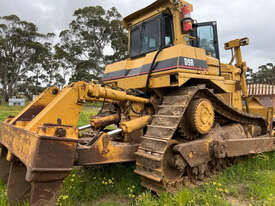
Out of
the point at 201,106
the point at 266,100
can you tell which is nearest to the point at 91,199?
the point at 201,106

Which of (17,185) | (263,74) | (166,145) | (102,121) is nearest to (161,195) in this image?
(166,145)

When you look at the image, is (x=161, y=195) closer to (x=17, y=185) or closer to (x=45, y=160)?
(x=45, y=160)

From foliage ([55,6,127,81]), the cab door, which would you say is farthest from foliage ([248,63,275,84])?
the cab door

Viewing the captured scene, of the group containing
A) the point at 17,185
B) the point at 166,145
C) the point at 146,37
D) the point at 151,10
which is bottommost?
the point at 17,185

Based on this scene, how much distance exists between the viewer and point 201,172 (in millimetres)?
3625

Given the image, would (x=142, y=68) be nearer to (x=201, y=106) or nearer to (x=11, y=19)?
(x=201, y=106)

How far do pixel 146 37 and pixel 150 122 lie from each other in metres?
2.07

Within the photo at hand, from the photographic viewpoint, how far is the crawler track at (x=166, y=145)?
288 cm

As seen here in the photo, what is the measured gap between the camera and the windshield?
428 cm

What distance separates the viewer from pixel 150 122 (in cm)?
362

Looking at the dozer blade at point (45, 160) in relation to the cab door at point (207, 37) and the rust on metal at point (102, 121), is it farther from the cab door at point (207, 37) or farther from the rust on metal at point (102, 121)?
the cab door at point (207, 37)

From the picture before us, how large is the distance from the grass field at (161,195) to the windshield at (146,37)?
8.59ft

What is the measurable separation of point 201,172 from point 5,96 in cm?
→ 4061

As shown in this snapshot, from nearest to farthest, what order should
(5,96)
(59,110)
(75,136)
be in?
1. (75,136)
2. (59,110)
3. (5,96)
